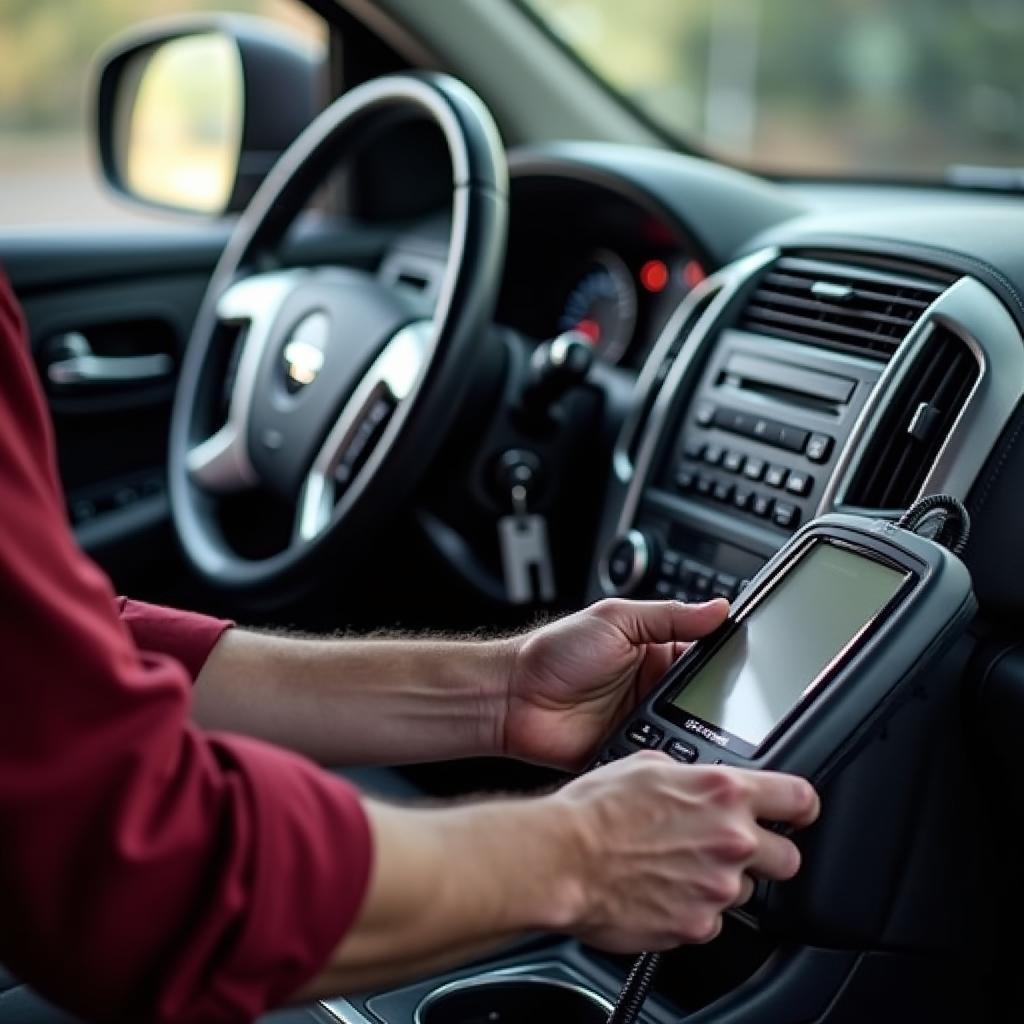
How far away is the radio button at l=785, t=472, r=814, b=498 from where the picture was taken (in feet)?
5.15

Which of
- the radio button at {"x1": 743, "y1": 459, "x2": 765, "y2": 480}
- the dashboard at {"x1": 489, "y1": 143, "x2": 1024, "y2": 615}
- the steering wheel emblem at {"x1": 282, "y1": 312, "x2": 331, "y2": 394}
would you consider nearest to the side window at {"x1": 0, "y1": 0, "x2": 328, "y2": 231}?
the steering wheel emblem at {"x1": 282, "y1": 312, "x2": 331, "y2": 394}

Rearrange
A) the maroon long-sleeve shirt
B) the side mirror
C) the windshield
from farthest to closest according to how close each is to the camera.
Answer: the windshield → the side mirror → the maroon long-sleeve shirt

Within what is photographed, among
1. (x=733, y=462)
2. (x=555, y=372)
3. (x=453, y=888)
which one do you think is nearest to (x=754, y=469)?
(x=733, y=462)

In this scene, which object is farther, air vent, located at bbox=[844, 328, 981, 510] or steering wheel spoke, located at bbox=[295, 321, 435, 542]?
steering wheel spoke, located at bbox=[295, 321, 435, 542]

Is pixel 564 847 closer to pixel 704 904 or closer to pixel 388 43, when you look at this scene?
pixel 704 904

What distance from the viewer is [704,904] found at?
3.36 ft

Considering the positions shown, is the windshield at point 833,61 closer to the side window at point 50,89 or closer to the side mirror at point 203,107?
the side window at point 50,89

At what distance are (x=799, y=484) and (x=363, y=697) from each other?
0.47 metres

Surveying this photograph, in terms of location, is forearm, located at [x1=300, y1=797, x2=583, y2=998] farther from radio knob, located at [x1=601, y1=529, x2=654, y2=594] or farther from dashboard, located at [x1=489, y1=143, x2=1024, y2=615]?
radio knob, located at [x1=601, y1=529, x2=654, y2=594]

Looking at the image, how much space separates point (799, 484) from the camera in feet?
5.18

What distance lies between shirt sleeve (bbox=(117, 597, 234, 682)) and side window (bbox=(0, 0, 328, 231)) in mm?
4418

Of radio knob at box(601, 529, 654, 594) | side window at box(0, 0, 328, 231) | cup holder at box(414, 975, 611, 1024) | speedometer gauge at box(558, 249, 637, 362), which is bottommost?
side window at box(0, 0, 328, 231)

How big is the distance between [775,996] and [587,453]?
742 mm

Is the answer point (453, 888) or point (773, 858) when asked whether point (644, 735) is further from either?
point (453, 888)
